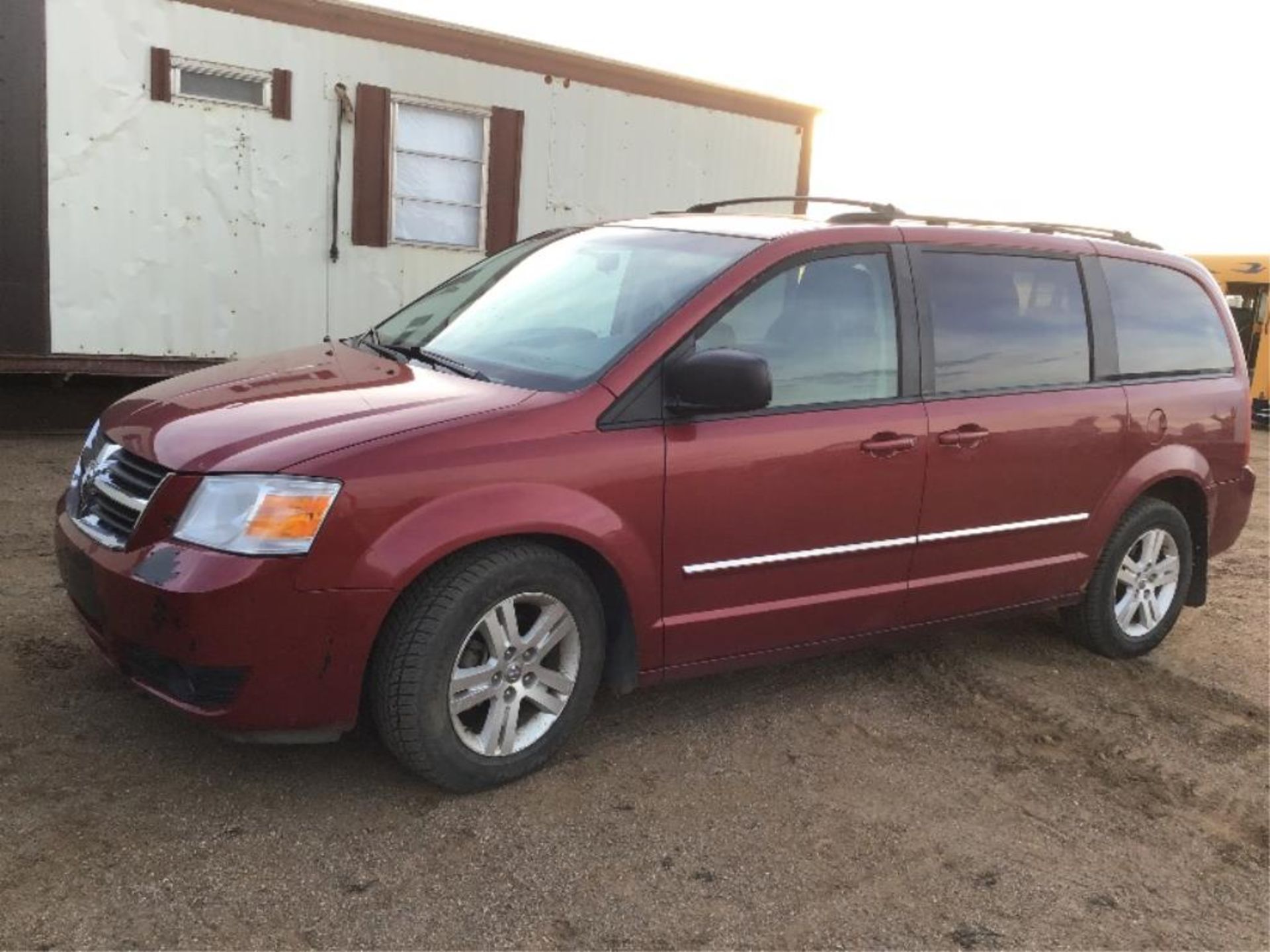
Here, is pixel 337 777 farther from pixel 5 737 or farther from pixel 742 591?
pixel 742 591

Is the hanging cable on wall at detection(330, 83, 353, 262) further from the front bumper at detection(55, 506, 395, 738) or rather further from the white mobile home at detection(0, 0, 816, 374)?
the front bumper at detection(55, 506, 395, 738)

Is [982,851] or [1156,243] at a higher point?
[1156,243]

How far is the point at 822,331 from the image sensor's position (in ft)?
12.3

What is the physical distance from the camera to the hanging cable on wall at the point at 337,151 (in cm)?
834

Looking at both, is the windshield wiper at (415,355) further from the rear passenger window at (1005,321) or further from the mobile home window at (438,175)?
the mobile home window at (438,175)

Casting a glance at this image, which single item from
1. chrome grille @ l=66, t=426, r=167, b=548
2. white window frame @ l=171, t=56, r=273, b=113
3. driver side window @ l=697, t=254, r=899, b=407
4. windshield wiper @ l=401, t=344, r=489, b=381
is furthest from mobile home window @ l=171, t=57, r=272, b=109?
driver side window @ l=697, t=254, r=899, b=407

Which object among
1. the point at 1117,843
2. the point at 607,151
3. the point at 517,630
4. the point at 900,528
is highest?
the point at 607,151

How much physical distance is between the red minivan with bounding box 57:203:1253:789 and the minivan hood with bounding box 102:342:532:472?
Answer: 1 centimetres

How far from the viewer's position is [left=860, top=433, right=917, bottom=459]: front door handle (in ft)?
12.1

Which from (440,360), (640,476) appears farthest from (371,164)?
(640,476)

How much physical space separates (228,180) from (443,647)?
20.3 ft

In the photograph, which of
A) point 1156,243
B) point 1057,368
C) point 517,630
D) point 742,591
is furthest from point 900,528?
point 1156,243

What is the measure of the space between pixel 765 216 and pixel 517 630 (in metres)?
1.93

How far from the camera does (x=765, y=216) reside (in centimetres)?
417
